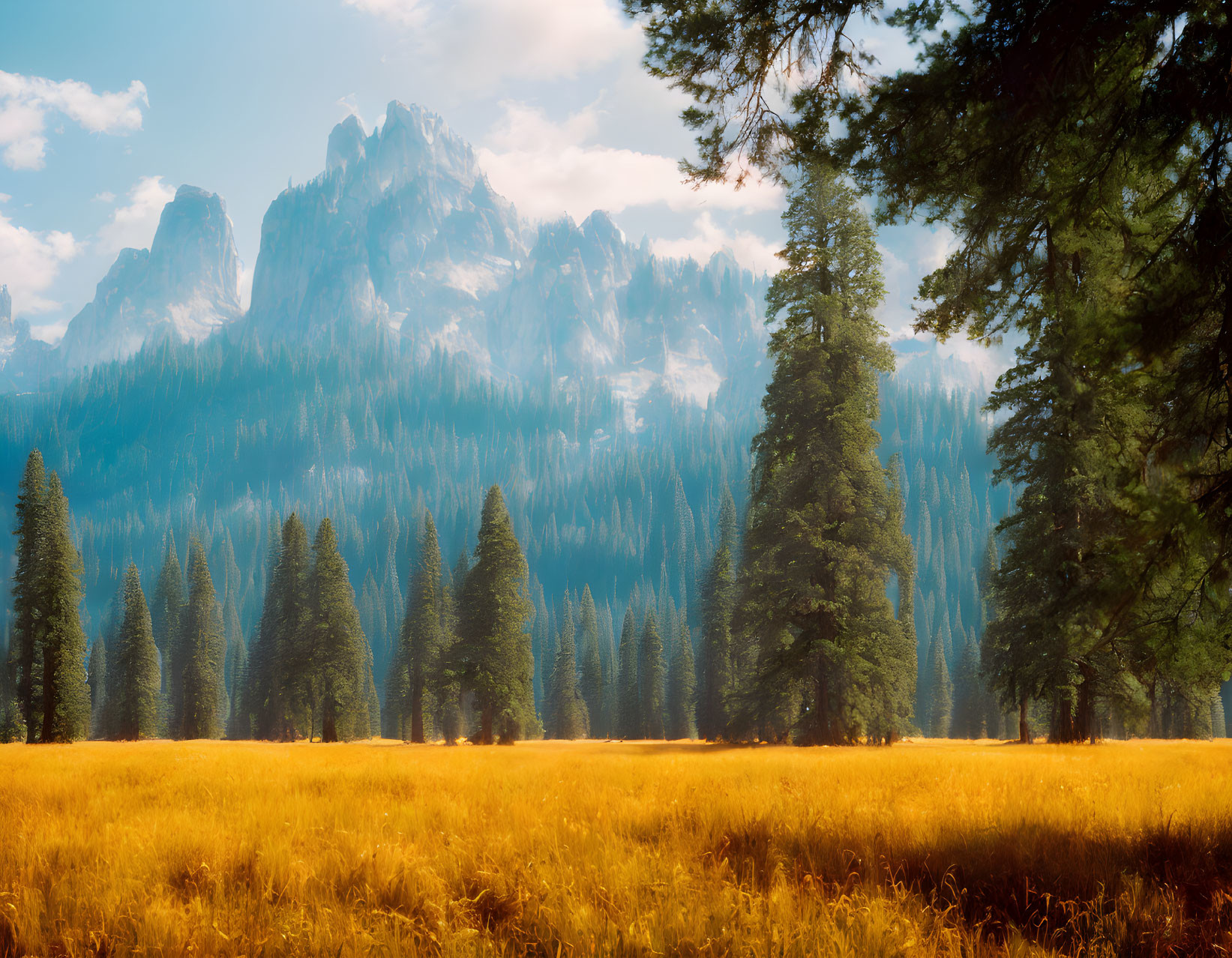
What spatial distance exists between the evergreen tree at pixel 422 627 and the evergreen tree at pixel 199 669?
1885cm

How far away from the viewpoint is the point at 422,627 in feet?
156

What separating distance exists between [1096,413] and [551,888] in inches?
760

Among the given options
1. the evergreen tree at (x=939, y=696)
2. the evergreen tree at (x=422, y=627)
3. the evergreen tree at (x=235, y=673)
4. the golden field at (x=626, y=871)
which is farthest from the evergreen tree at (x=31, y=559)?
the evergreen tree at (x=939, y=696)

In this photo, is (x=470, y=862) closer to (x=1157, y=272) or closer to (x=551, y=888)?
(x=551, y=888)

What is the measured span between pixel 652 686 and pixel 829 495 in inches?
2007

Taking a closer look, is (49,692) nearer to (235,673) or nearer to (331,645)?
(331,645)

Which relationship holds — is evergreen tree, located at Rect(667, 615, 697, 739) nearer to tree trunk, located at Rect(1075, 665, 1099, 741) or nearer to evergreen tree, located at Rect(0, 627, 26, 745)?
tree trunk, located at Rect(1075, 665, 1099, 741)

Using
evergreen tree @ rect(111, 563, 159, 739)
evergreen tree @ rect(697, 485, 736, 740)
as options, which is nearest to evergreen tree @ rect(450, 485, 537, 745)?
evergreen tree @ rect(697, 485, 736, 740)

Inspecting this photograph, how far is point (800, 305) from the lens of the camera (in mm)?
21984

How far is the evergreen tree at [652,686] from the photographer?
66.9m

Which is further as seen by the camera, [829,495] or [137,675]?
[137,675]

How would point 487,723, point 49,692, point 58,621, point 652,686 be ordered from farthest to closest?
point 652,686
point 487,723
point 58,621
point 49,692

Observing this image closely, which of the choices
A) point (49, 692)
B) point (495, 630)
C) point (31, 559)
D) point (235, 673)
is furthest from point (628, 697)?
point (235, 673)

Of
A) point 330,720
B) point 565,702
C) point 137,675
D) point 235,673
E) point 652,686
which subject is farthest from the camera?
point 235,673
